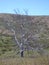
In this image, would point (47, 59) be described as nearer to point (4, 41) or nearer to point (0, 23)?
point (4, 41)

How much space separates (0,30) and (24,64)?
6528 centimetres

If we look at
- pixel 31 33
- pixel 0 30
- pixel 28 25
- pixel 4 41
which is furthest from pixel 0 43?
pixel 0 30

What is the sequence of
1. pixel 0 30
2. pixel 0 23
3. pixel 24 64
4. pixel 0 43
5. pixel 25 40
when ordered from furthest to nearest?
1. pixel 0 23
2. pixel 0 30
3. pixel 0 43
4. pixel 25 40
5. pixel 24 64

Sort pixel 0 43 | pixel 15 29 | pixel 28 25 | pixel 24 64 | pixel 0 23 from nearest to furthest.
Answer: pixel 24 64
pixel 15 29
pixel 28 25
pixel 0 43
pixel 0 23

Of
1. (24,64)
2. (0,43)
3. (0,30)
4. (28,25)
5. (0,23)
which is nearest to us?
(24,64)

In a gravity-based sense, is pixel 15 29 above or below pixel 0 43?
above

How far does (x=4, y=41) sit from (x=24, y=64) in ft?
142

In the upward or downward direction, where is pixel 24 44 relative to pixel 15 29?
downward

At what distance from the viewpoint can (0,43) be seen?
45781mm

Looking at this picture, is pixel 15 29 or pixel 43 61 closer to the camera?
pixel 43 61

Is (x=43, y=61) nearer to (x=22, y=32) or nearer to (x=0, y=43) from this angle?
(x=22, y=32)

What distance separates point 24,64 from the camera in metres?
5.14

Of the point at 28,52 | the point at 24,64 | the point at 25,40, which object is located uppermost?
the point at 24,64

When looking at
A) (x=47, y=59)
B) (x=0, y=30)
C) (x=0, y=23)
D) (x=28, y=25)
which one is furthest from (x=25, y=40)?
(x=0, y=23)
